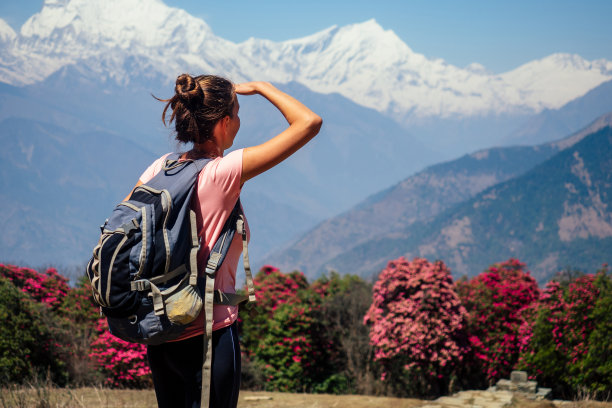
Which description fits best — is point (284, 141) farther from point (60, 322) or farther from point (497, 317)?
point (497, 317)

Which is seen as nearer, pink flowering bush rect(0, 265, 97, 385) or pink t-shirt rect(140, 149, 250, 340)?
pink t-shirt rect(140, 149, 250, 340)

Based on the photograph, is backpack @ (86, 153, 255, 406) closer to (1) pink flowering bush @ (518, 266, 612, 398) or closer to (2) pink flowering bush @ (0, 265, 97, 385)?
(2) pink flowering bush @ (0, 265, 97, 385)

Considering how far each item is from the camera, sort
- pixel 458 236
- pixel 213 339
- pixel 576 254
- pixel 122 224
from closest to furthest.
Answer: pixel 122 224, pixel 213 339, pixel 576 254, pixel 458 236

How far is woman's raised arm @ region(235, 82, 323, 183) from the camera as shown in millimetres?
2084

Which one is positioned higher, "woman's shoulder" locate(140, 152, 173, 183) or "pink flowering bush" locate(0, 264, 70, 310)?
"pink flowering bush" locate(0, 264, 70, 310)

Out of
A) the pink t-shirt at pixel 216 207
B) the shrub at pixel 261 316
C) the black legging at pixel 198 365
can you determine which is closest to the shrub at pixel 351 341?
the shrub at pixel 261 316

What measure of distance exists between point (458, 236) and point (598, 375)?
189435 mm

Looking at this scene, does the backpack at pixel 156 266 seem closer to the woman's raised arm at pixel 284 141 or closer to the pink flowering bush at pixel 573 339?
the woman's raised arm at pixel 284 141

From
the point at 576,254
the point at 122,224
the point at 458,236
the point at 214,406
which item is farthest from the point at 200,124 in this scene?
the point at 458,236

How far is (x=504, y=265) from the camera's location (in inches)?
518

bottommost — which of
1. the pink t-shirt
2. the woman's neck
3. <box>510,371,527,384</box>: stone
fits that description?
<box>510,371,527,384</box>: stone

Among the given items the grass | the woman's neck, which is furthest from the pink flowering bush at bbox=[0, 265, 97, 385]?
the woman's neck

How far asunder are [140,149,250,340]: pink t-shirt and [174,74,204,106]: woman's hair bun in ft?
0.73

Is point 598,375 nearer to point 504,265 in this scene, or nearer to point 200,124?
point 504,265
